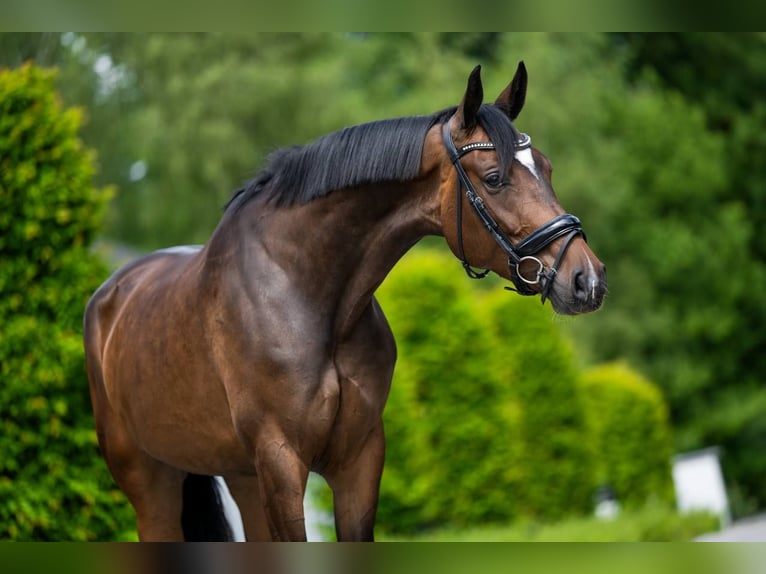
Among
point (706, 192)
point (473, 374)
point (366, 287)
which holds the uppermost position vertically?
point (706, 192)

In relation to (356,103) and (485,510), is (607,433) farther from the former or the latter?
(356,103)

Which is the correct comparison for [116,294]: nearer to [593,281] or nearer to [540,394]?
[593,281]

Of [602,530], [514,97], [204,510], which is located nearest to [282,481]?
[204,510]

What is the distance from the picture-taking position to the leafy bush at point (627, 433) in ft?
52.0

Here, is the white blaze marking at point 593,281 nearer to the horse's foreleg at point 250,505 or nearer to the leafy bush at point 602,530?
the horse's foreleg at point 250,505

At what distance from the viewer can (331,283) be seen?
12.0ft

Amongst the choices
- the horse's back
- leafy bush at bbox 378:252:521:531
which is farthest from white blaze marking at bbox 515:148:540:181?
leafy bush at bbox 378:252:521:531

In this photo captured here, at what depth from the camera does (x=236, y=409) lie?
362 centimetres

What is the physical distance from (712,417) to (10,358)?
19023 mm

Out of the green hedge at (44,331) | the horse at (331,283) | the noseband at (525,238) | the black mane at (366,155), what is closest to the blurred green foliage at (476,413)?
the green hedge at (44,331)

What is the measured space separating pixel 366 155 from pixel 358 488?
1.20 m

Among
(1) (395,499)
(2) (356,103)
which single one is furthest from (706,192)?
(1) (395,499)

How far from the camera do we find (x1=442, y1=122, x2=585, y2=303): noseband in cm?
326

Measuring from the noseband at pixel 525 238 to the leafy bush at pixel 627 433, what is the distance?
1242 cm
